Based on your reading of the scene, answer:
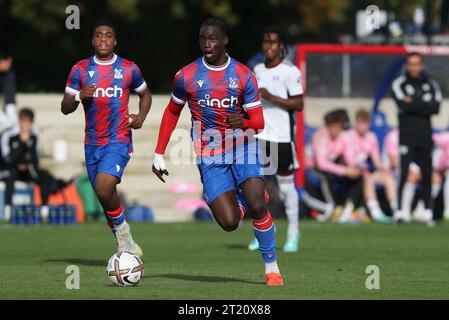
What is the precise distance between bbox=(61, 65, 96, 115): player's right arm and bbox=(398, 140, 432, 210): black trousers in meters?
8.47

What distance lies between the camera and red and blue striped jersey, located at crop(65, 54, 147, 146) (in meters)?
14.3

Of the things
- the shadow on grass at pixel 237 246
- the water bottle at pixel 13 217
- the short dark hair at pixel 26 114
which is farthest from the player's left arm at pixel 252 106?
the short dark hair at pixel 26 114

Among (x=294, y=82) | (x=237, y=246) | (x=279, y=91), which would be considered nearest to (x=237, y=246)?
(x=237, y=246)

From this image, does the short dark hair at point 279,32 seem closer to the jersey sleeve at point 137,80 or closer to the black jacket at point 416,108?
the jersey sleeve at point 137,80

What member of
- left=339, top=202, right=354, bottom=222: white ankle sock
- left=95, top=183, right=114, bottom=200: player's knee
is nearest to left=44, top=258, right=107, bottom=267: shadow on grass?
left=95, top=183, right=114, bottom=200: player's knee

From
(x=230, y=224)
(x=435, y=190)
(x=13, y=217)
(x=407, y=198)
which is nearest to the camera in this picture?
(x=230, y=224)

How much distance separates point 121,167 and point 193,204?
901 centimetres

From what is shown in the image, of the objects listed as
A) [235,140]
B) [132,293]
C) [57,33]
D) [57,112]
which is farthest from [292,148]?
[57,33]

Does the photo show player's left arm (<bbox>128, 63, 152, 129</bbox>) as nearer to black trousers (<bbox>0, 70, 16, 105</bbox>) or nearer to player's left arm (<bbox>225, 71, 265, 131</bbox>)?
player's left arm (<bbox>225, 71, 265, 131</bbox>)

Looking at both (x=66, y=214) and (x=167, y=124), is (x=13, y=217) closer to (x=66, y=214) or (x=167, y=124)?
(x=66, y=214)

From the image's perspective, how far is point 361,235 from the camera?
19.4 metres

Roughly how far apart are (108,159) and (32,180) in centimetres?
799

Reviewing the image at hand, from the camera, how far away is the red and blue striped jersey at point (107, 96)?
14289 millimetres

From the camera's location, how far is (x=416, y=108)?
21.2 meters
